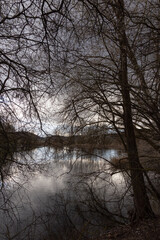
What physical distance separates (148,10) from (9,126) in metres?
3.95

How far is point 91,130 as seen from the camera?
698 cm

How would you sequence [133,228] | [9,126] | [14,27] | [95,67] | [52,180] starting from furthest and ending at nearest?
[52,180]
[95,67]
[133,228]
[9,126]
[14,27]

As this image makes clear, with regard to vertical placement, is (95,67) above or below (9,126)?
above

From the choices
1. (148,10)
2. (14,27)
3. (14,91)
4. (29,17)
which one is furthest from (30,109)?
(148,10)

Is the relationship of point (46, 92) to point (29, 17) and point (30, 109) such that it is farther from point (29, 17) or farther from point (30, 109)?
point (29, 17)

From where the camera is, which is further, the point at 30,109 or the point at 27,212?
the point at 27,212

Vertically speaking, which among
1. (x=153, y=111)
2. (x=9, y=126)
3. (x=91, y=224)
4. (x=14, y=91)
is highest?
(x=14, y=91)

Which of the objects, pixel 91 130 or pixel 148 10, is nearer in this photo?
pixel 148 10

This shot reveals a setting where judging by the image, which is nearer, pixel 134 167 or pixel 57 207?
pixel 134 167

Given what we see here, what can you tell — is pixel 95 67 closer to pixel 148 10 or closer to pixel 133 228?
pixel 148 10

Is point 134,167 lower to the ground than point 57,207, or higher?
higher

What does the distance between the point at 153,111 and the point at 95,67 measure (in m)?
2.60

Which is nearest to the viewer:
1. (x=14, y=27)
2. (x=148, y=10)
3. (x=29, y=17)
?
(x=29, y=17)

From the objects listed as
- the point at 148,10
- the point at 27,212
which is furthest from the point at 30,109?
the point at 27,212
